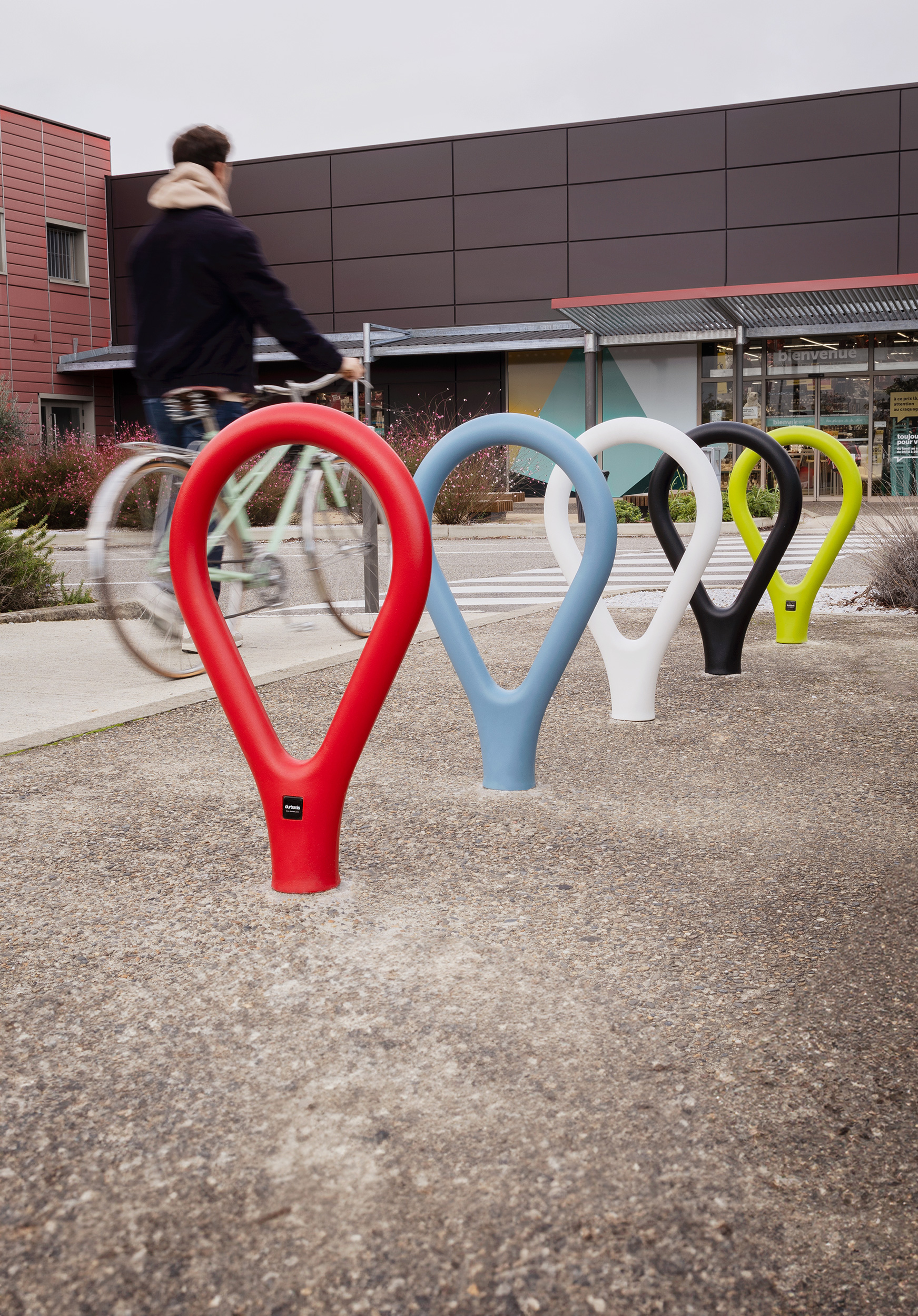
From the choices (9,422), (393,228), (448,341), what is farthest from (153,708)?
(393,228)

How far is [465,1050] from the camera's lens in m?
2.18

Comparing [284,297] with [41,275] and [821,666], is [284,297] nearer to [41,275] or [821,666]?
[821,666]

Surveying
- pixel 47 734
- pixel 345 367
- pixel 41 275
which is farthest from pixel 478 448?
pixel 41 275

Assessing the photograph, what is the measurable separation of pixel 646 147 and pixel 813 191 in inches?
148

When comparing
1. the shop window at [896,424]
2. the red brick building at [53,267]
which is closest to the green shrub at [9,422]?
the red brick building at [53,267]

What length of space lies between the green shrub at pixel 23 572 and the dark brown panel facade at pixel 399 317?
67.7 feet

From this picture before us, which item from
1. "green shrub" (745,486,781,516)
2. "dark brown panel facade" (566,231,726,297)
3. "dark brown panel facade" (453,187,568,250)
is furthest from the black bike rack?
"dark brown panel facade" (453,187,568,250)

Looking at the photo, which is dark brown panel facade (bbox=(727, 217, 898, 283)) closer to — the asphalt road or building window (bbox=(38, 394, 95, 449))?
the asphalt road

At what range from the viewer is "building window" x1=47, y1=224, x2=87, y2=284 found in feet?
97.8

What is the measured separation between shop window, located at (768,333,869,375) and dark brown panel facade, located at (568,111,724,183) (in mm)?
4151

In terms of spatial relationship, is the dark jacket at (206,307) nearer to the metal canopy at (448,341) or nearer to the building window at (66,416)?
the metal canopy at (448,341)

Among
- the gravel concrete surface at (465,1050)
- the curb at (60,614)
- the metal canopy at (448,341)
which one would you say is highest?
the metal canopy at (448,341)

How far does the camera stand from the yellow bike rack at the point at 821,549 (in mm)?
6785

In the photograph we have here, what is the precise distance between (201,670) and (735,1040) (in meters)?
4.25
